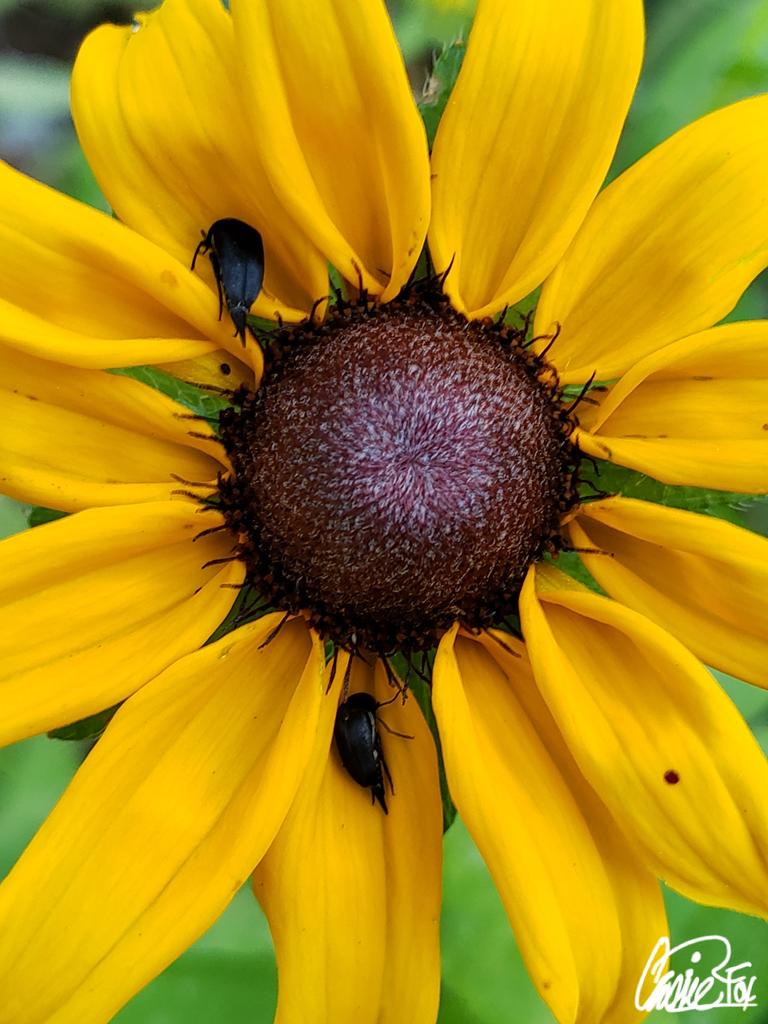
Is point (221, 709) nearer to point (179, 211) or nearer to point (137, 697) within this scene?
point (137, 697)

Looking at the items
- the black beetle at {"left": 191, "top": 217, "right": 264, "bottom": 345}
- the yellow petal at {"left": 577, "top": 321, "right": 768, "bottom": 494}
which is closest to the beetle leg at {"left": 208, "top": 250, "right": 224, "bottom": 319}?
the black beetle at {"left": 191, "top": 217, "right": 264, "bottom": 345}

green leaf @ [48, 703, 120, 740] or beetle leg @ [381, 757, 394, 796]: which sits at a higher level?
beetle leg @ [381, 757, 394, 796]

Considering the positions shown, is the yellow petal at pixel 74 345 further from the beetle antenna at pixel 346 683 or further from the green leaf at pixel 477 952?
the green leaf at pixel 477 952

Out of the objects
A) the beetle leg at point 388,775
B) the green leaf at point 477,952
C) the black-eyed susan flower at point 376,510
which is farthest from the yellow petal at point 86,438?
the green leaf at point 477,952

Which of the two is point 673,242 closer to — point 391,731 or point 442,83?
point 442,83

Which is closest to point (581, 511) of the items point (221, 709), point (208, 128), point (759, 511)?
point (221, 709)

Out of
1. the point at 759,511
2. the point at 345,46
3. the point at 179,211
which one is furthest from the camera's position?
the point at 759,511

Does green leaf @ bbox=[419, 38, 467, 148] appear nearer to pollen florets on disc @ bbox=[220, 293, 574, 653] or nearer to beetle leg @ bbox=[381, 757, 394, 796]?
pollen florets on disc @ bbox=[220, 293, 574, 653]
